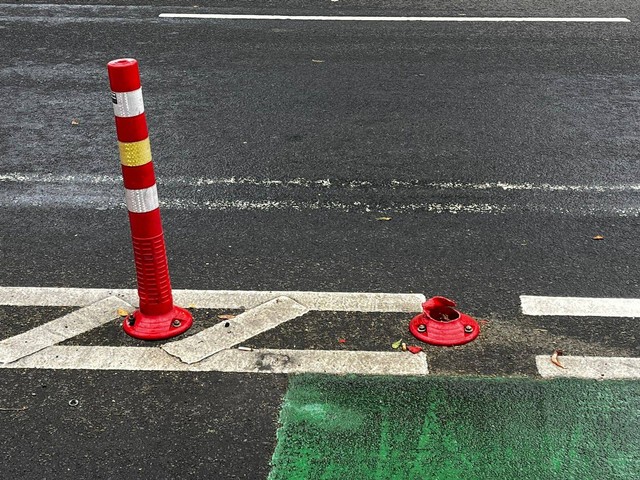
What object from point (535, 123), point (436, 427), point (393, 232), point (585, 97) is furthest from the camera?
point (585, 97)

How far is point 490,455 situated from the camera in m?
3.46

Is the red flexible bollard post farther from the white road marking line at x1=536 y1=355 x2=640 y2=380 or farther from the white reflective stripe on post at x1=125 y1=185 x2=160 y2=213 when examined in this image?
the white road marking line at x1=536 y1=355 x2=640 y2=380

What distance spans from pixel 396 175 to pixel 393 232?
35.5 inches

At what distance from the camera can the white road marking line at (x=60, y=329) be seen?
13.7ft

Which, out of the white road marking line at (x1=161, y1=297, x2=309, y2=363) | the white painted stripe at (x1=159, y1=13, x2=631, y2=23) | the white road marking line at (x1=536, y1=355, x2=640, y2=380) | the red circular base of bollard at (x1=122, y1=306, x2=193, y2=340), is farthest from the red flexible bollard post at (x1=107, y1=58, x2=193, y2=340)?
the white painted stripe at (x1=159, y1=13, x2=631, y2=23)

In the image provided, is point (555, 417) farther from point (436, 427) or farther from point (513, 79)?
point (513, 79)

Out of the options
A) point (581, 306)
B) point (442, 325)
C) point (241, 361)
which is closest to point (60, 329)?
point (241, 361)

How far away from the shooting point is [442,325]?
427 centimetres

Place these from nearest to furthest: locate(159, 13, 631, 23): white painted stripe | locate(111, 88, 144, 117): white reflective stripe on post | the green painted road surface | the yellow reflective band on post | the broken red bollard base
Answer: the green painted road surface → locate(111, 88, 144, 117): white reflective stripe on post → the yellow reflective band on post → the broken red bollard base → locate(159, 13, 631, 23): white painted stripe

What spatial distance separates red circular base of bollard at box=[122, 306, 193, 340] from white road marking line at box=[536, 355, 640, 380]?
6.34 feet

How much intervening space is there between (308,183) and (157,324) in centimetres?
212

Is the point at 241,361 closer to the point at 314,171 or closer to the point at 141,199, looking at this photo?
the point at 141,199

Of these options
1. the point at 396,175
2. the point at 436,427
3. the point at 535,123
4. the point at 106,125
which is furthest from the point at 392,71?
the point at 436,427

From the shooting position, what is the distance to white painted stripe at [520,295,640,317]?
4520 millimetres
